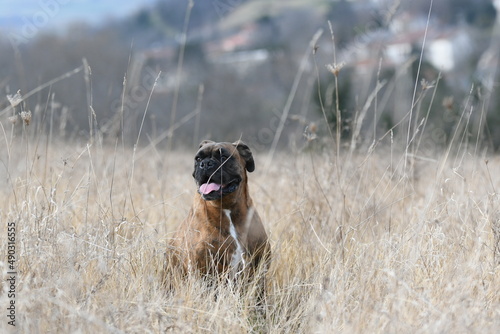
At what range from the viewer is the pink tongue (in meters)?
3.87

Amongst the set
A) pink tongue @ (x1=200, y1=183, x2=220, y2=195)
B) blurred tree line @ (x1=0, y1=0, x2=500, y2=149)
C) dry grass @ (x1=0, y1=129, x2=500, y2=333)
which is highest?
pink tongue @ (x1=200, y1=183, x2=220, y2=195)

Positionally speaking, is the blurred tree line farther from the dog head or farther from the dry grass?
the dog head

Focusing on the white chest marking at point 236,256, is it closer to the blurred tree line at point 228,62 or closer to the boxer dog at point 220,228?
the boxer dog at point 220,228

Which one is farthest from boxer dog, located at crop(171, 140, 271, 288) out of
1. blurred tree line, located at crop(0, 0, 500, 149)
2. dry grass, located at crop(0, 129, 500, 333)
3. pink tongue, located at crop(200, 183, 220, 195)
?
blurred tree line, located at crop(0, 0, 500, 149)

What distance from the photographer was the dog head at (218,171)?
3.89 m

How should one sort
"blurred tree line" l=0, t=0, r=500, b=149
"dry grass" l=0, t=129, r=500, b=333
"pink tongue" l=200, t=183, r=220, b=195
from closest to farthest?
"dry grass" l=0, t=129, r=500, b=333, "pink tongue" l=200, t=183, r=220, b=195, "blurred tree line" l=0, t=0, r=500, b=149

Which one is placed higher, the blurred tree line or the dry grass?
the dry grass

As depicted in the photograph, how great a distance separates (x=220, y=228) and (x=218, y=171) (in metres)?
0.35

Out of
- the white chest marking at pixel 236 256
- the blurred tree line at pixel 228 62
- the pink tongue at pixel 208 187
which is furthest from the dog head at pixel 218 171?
the blurred tree line at pixel 228 62

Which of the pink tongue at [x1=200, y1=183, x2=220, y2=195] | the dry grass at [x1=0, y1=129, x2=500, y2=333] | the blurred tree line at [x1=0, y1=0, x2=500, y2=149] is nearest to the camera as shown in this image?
the dry grass at [x1=0, y1=129, x2=500, y2=333]

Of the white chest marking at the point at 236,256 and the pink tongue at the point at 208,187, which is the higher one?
the pink tongue at the point at 208,187

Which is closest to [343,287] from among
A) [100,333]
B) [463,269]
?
[463,269]

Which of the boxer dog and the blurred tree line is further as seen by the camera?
the blurred tree line

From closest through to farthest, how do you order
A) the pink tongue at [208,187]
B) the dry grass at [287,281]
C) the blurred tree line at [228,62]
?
the dry grass at [287,281]
the pink tongue at [208,187]
the blurred tree line at [228,62]
